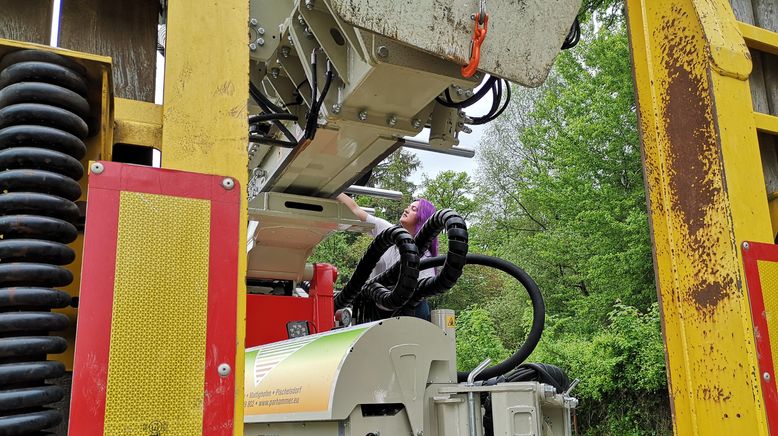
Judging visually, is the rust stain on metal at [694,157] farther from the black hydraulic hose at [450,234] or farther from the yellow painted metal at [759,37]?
the black hydraulic hose at [450,234]

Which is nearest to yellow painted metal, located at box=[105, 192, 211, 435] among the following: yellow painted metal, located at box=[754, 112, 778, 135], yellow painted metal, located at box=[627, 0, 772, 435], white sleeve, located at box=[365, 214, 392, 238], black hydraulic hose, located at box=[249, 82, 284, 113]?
yellow painted metal, located at box=[627, 0, 772, 435]

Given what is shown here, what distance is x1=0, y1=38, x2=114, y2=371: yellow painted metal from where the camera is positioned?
1384mm

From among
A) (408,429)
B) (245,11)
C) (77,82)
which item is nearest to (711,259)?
(245,11)

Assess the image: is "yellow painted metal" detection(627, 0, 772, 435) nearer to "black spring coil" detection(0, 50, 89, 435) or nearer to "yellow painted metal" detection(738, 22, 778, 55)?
"yellow painted metal" detection(738, 22, 778, 55)

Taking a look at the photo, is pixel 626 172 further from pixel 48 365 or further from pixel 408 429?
pixel 48 365

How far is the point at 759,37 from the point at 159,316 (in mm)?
1956

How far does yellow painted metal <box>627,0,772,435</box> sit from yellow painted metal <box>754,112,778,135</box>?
0.06 metres

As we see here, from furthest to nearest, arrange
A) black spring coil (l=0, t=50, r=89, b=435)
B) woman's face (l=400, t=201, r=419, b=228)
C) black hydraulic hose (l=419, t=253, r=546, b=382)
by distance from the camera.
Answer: woman's face (l=400, t=201, r=419, b=228) → black hydraulic hose (l=419, t=253, r=546, b=382) → black spring coil (l=0, t=50, r=89, b=435)

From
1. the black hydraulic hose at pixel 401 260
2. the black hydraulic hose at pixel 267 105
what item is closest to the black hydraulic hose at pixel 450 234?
the black hydraulic hose at pixel 401 260

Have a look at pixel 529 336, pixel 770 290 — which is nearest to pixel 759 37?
pixel 770 290

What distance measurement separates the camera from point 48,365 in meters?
1.25

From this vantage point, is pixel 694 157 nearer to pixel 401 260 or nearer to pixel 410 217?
pixel 401 260

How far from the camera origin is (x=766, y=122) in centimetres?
210

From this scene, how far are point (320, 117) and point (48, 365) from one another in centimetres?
251
